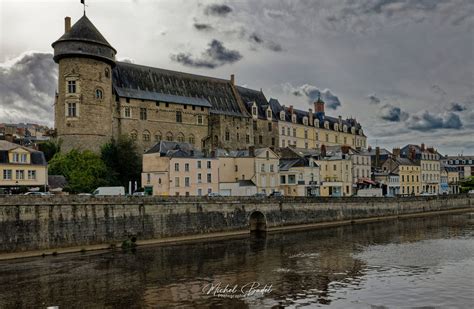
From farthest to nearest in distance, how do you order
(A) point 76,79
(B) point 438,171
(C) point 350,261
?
(B) point 438,171, (A) point 76,79, (C) point 350,261

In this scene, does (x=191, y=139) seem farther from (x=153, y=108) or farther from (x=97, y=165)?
(x=97, y=165)

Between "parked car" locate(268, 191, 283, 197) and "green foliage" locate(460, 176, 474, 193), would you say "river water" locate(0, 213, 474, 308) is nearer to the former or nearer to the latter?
"parked car" locate(268, 191, 283, 197)

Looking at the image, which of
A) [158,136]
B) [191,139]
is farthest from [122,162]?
[191,139]

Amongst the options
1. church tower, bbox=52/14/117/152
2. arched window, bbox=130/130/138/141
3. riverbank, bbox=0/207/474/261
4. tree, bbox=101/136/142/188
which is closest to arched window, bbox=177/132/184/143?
arched window, bbox=130/130/138/141

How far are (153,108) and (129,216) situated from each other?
92.0 feet

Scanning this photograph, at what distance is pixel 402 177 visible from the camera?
8131 cm

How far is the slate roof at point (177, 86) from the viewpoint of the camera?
62.1m

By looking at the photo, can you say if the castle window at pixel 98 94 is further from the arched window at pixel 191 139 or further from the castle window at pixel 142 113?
the arched window at pixel 191 139

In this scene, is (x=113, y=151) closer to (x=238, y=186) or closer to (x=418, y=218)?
(x=238, y=186)

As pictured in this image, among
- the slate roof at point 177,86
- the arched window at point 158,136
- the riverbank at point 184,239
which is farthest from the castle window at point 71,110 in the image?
the riverbank at point 184,239

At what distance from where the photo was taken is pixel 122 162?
54.3 m

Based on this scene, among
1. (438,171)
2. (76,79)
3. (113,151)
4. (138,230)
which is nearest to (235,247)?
(138,230)

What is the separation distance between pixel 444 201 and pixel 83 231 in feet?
192

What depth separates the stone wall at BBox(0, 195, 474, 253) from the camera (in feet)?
103
